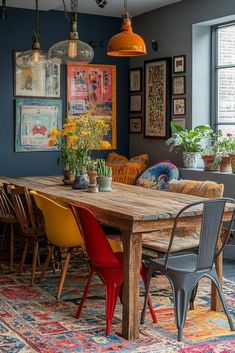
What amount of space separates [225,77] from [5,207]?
304cm

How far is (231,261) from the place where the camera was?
6.18 metres

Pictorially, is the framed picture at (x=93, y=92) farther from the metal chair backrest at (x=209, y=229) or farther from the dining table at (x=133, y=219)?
the metal chair backrest at (x=209, y=229)

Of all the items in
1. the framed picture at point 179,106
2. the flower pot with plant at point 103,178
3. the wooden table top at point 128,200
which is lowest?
the wooden table top at point 128,200

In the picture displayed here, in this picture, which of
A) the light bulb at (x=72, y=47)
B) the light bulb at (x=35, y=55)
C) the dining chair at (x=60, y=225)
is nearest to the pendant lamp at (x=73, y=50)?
the light bulb at (x=72, y=47)

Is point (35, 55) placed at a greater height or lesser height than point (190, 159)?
greater

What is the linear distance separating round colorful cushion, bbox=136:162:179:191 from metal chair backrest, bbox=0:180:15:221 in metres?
1.86

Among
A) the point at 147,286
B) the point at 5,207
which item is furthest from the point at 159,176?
the point at 147,286

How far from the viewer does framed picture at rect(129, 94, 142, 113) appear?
8.12m

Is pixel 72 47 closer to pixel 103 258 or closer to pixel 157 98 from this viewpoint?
pixel 103 258

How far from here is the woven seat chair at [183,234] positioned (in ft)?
15.2

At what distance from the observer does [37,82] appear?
7.62m

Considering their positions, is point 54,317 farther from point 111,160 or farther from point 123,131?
point 123,131

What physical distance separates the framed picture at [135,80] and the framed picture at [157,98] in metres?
0.15

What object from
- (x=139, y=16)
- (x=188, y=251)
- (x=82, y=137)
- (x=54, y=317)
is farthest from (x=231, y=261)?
(x=139, y=16)
